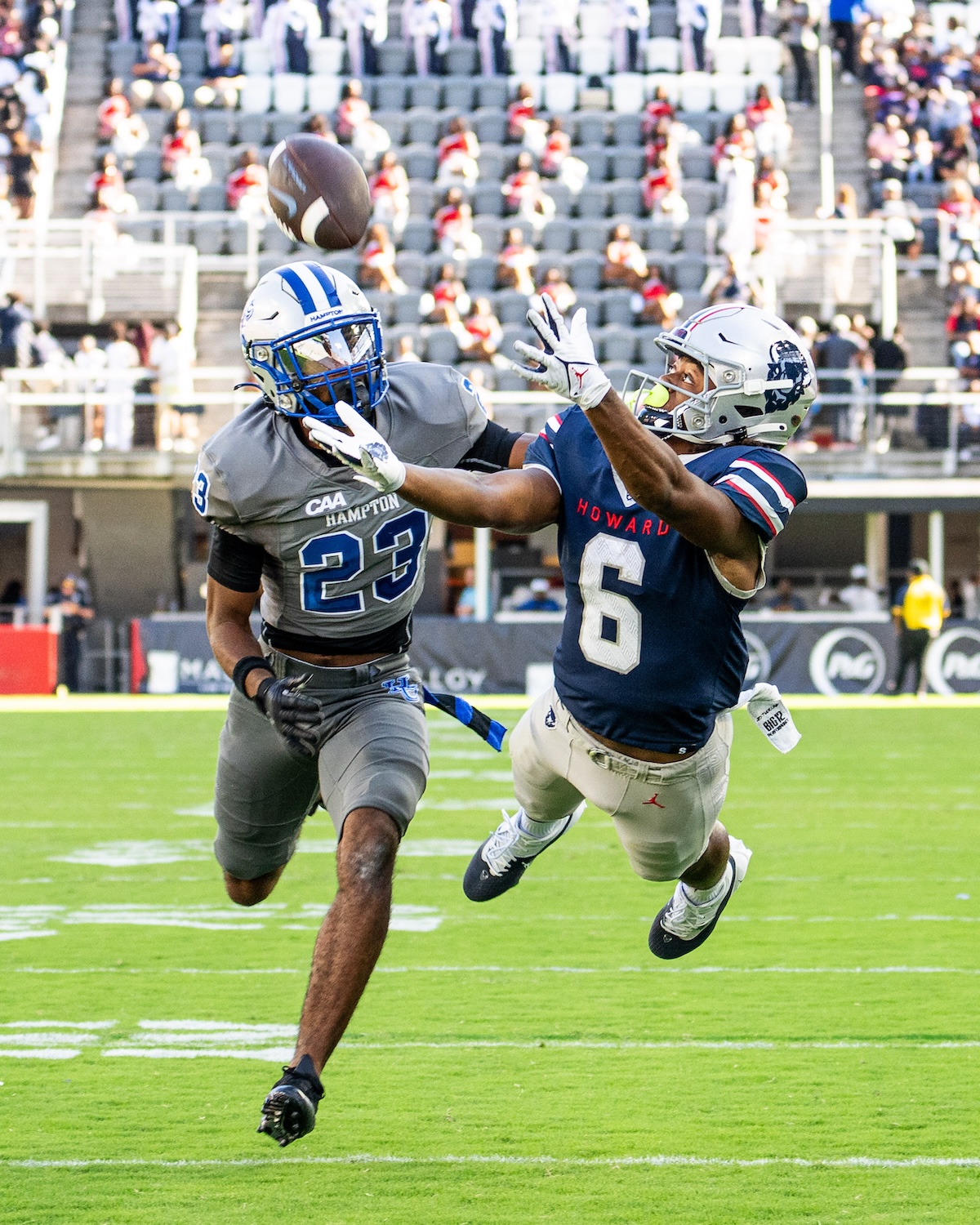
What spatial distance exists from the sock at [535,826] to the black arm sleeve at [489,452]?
2.74 feet

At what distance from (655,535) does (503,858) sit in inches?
45.3

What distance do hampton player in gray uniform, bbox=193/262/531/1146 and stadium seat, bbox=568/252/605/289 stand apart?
15.1m

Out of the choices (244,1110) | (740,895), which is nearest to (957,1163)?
(244,1110)

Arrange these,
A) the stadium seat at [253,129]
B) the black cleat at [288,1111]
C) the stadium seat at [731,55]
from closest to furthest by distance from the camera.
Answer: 1. the black cleat at [288,1111]
2. the stadium seat at [253,129]
3. the stadium seat at [731,55]

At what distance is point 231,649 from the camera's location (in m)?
3.99

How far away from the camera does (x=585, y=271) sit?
62.3 ft

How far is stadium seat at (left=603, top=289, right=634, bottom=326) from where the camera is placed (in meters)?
18.7

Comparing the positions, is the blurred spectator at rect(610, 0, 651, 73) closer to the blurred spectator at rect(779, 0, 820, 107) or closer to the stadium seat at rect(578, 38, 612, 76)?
the stadium seat at rect(578, 38, 612, 76)

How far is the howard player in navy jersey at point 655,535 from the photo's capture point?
10.7ft

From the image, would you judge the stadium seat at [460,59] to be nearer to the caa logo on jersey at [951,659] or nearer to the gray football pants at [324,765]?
the caa logo on jersey at [951,659]

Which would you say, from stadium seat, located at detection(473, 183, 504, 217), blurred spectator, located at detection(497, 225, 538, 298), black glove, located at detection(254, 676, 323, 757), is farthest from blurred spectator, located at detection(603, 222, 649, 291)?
black glove, located at detection(254, 676, 323, 757)

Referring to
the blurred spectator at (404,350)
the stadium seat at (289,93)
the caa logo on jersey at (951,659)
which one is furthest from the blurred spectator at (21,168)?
the caa logo on jersey at (951,659)

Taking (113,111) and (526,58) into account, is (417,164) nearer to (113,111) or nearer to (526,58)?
(526,58)

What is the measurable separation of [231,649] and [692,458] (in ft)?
3.59
